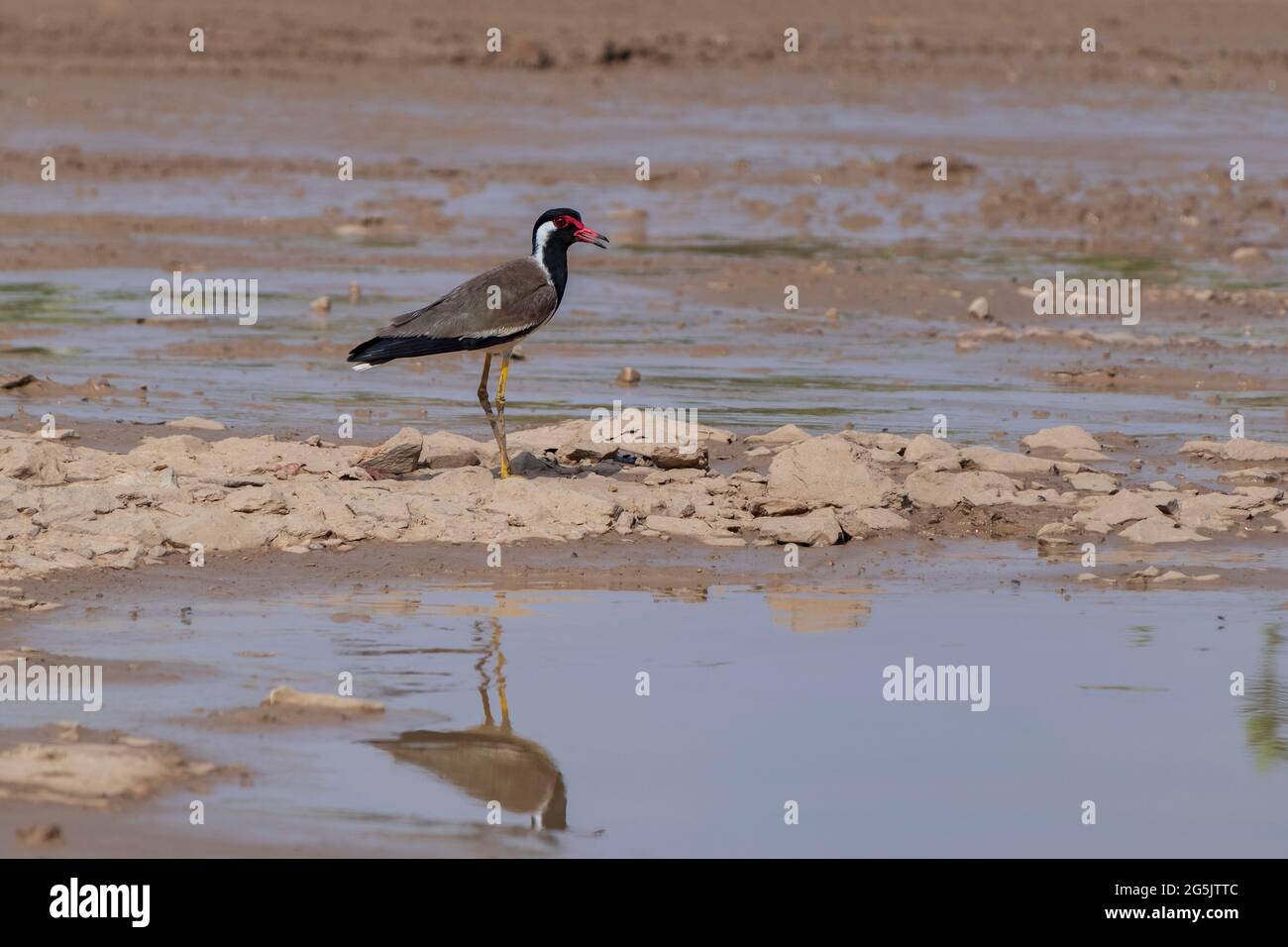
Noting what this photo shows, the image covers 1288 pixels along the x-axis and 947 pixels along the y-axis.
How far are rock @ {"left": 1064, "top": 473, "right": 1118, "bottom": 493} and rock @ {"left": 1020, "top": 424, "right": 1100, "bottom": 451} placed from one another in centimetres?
66

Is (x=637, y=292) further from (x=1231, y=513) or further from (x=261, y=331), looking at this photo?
(x=1231, y=513)

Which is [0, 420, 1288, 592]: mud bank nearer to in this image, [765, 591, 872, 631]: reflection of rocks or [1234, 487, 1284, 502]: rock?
[1234, 487, 1284, 502]: rock

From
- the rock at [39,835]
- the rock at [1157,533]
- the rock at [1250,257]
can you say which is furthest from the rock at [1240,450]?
the rock at [1250,257]

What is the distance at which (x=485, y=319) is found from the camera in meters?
10.5

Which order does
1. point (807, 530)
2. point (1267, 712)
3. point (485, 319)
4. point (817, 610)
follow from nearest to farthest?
point (1267, 712) → point (817, 610) → point (807, 530) → point (485, 319)

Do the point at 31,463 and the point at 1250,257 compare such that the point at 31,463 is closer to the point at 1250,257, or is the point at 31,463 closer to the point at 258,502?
the point at 258,502

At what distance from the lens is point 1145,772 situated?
6.80 m

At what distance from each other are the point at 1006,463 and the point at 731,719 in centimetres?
457

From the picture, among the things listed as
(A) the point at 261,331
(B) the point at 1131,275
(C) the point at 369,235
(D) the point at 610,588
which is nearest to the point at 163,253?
(C) the point at 369,235

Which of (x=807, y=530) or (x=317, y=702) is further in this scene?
(x=807, y=530)

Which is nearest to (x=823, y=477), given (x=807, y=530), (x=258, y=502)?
(x=807, y=530)

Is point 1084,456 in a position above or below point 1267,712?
above

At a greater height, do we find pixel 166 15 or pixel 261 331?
pixel 166 15
